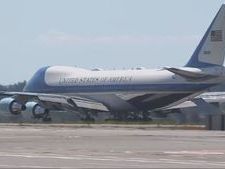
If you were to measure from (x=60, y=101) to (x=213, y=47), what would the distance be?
16303mm

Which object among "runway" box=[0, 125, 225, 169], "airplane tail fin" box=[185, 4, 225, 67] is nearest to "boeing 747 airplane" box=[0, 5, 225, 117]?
"airplane tail fin" box=[185, 4, 225, 67]

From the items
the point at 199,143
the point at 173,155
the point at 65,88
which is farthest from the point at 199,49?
the point at 173,155

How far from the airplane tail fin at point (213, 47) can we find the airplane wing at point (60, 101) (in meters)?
11.6

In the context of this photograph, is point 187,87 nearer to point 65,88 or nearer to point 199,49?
point 199,49

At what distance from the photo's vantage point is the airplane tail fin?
84.8m

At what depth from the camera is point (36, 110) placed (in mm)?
93125

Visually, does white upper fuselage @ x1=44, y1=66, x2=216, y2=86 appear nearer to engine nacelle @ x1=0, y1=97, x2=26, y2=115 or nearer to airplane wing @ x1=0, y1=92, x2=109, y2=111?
airplane wing @ x1=0, y1=92, x2=109, y2=111

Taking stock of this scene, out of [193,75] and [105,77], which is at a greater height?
[193,75]

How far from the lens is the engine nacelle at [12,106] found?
9146 centimetres

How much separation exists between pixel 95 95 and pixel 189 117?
13.3 metres

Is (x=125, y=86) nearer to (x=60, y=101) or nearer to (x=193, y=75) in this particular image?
(x=60, y=101)

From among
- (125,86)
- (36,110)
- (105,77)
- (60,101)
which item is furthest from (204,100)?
(36,110)

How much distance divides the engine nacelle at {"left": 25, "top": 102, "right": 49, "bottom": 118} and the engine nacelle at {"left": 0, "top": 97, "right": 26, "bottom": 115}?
1.20 meters

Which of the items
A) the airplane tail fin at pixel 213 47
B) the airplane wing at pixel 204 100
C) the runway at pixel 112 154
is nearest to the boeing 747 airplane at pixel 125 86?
the airplane tail fin at pixel 213 47
